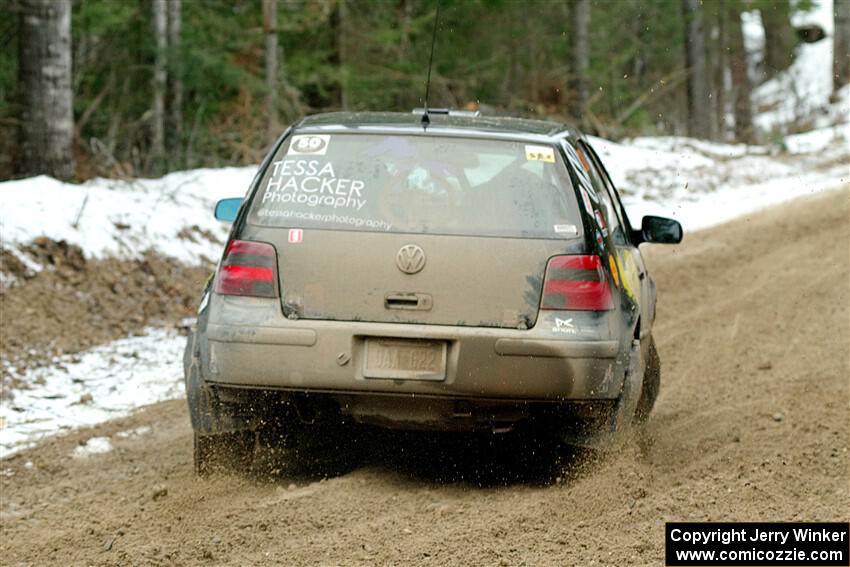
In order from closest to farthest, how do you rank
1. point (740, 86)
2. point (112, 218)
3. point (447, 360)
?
point (447, 360), point (112, 218), point (740, 86)

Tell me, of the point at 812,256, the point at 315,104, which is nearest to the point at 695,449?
the point at 812,256

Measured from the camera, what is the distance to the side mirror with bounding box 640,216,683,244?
6492 mm

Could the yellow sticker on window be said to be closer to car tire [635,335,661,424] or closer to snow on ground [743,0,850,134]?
car tire [635,335,661,424]

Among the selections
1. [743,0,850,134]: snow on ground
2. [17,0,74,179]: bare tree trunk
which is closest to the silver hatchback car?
[17,0,74,179]: bare tree trunk

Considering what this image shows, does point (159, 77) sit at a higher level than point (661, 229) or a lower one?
lower

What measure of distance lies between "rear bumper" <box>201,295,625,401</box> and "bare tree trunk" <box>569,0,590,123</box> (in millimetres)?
18692

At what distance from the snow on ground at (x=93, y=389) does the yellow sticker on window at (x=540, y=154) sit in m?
2.93

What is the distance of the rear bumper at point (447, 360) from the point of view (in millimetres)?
Result: 4953

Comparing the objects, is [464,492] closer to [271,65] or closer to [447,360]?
[447,360]

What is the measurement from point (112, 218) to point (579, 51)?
568 inches

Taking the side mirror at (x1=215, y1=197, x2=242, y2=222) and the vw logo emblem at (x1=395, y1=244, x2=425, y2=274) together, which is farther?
the side mirror at (x1=215, y1=197, x2=242, y2=222)

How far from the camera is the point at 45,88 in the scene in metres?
11.4

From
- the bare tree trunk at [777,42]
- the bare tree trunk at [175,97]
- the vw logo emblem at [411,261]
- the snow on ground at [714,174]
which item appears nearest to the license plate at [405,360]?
the vw logo emblem at [411,261]

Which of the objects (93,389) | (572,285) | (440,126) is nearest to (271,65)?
(93,389)
